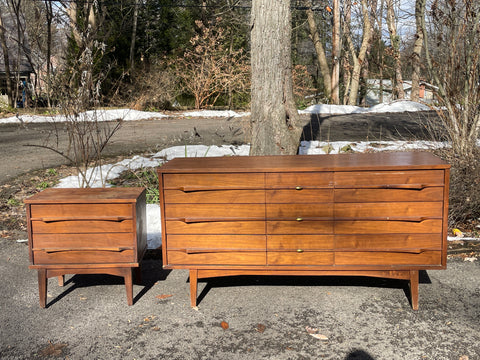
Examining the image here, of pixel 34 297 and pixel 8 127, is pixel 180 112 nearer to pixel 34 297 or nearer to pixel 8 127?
pixel 8 127

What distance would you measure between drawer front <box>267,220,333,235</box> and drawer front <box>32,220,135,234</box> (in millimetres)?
1069

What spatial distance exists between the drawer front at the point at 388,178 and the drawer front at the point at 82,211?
1583 mm

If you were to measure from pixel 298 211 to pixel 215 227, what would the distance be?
2.04ft

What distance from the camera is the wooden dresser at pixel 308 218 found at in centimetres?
344

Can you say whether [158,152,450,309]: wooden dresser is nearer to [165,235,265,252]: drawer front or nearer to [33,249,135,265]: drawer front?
[165,235,265,252]: drawer front

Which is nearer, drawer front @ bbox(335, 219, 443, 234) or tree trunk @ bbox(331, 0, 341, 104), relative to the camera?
drawer front @ bbox(335, 219, 443, 234)

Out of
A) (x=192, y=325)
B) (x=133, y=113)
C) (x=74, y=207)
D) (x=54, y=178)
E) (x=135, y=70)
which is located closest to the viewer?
(x=192, y=325)

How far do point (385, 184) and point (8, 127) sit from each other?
42.6ft

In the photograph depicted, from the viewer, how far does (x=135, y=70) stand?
19.8m

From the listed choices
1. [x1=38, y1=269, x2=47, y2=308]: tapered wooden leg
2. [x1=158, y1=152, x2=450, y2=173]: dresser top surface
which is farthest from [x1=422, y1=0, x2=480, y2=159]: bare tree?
[x1=38, y1=269, x2=47, y2=308]: tapered wooden leg

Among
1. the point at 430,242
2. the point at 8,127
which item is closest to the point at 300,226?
the point at 430,242

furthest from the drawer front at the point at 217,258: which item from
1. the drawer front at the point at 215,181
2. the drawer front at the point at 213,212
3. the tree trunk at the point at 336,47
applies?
the tree trunk at the point at 336,47

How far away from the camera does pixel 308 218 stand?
3.54 m

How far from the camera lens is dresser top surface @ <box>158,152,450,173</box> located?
3.42 m
